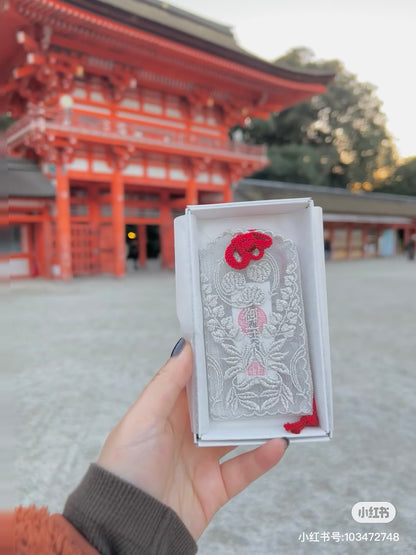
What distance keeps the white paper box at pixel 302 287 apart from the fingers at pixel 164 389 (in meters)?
0.10

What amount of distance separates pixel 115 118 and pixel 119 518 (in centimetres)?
926

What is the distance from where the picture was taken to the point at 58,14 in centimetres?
671

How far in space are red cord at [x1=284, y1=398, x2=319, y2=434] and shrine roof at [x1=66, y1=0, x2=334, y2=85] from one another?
7.76m

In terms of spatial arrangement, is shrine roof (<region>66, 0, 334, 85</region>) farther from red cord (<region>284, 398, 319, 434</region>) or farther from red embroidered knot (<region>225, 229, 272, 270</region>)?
red cord (<region>284, 398, 319, 434</region>)

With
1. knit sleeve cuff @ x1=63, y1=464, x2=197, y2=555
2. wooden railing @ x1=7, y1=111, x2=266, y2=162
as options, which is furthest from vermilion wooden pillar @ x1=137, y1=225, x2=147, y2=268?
knit sleeve cuff @ x1=63, y1=464, x2=197, y2=555

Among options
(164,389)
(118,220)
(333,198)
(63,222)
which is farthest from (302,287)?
(333,198)

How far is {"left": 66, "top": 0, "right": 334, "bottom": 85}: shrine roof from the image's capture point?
23.4 feet

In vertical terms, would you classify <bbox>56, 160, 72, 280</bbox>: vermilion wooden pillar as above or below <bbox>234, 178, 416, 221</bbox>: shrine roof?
below

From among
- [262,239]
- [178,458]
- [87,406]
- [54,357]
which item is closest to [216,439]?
[178,458]

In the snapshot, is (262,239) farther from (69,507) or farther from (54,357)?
(54,357)

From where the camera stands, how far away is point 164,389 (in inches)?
35.3

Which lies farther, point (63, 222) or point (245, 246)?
point (63, 222)

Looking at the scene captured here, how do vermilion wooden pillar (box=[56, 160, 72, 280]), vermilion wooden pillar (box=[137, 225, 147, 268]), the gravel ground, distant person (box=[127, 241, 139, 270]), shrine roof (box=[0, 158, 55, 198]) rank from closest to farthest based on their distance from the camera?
the gravel ground < shrine roof (box=[0, 158, 55, 198]) < vermilion wooden pillar (box=[56, 160, 72, 280]) < distant person (box=[127, 241, 139, 270]) < vermilion wooden pillar (box=[137, 225, 147, 268])

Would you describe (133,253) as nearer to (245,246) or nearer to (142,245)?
(142,245)
